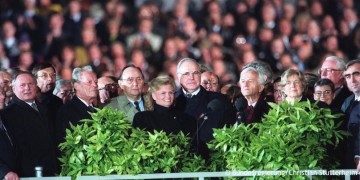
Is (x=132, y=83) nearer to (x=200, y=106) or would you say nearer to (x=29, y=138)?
(x=200, y=106)

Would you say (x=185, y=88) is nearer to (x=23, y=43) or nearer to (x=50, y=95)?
(x=50, y=95)

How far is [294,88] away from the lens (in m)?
11.2

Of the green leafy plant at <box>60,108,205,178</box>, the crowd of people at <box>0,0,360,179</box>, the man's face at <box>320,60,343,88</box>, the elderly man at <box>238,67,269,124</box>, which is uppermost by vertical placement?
the crowd of people at <box>0,0,360,179</box>

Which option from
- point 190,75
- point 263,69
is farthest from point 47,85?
point 263,69

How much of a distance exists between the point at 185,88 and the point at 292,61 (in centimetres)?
623

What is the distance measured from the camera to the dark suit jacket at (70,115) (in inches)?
441

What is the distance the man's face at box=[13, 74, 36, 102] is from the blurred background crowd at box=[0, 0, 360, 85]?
6606 mm

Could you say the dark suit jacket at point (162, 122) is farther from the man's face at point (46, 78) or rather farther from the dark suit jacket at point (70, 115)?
the man's face at point (46, 78)

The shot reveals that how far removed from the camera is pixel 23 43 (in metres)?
18.4

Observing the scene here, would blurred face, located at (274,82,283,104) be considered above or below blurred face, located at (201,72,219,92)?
below

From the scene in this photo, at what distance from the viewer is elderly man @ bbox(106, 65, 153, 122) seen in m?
11.9

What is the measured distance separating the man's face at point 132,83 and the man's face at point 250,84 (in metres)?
1.01

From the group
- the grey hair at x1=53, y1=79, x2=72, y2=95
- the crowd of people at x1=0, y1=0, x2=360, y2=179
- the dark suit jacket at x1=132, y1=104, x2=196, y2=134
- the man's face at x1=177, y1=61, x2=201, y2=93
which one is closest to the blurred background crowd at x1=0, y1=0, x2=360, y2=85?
the crowd of people at x1=0, y1=0, x2=360, y2=179

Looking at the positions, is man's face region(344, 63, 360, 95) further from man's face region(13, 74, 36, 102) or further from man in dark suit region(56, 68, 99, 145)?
man's face region(13, 74, 36, 102)
